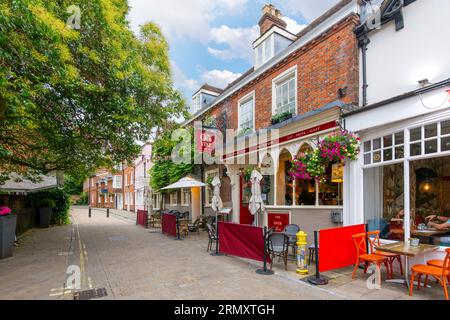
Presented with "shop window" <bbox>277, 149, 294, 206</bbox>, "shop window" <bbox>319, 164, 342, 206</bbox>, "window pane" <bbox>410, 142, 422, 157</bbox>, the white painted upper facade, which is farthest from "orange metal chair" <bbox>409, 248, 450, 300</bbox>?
"shop window" <bbox>277, 149, 294, 206</bbox>

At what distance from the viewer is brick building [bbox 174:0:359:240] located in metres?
7.89

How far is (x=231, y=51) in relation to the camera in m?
15.4

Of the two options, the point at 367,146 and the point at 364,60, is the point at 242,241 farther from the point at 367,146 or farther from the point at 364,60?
the point at 364,60

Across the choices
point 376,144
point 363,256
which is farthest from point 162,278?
point 376,144

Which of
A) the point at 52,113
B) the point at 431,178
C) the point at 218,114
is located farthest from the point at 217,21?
the point at 431,178

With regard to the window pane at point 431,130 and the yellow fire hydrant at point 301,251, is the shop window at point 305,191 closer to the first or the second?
the yellow fire hydrant at point 301,251

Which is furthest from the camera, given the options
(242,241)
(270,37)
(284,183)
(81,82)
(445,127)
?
(270,37)

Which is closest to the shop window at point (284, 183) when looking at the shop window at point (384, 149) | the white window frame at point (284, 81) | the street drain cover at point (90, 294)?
the white window frame at point (284, 81)

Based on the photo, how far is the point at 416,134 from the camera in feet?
19.8

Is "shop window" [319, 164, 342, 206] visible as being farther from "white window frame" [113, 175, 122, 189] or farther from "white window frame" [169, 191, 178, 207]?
"white window frame" [113, 175, 122, 189]

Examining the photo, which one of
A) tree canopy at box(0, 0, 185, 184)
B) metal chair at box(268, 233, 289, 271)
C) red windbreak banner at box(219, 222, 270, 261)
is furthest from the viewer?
red windbreak banner at box(219, 222, 270, 261)

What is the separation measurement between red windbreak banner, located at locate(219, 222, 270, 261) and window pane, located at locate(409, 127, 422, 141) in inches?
168

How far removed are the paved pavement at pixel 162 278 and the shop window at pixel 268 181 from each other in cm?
380

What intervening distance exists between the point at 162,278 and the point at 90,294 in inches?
60.3
